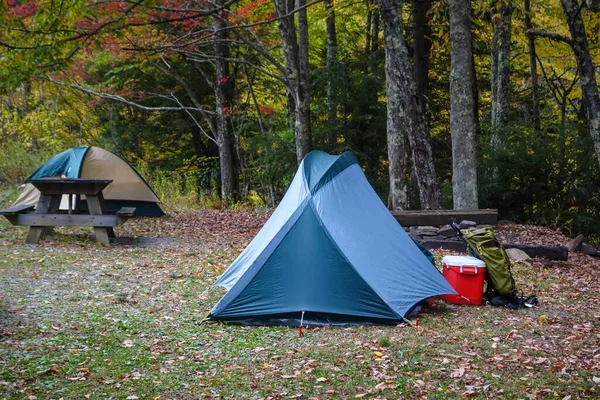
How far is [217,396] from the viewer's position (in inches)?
176

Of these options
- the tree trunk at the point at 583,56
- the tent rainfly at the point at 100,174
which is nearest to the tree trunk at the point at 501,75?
the tree trunk at the point at 583,56

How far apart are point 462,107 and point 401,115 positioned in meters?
1.09

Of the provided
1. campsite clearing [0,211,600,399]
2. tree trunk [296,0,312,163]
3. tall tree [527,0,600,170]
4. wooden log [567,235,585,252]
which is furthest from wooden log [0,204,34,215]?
wooden log [567,235,585,252]

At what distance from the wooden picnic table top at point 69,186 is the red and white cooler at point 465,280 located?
585 centimetres

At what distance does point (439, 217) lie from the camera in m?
10.7

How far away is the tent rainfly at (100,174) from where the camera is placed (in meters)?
12.8

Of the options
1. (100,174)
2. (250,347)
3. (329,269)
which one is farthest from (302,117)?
(250,347)

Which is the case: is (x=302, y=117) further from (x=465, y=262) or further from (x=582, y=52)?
(x=465, y=262)

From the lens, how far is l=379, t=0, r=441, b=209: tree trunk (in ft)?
36.1

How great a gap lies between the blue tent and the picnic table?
4.37 metres

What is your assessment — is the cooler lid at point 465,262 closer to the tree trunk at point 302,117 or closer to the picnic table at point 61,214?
the picnic table at point 61,214

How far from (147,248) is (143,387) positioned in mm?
5992

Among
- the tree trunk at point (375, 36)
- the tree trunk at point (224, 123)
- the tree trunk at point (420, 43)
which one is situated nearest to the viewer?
the tree trunk at point (420, 43)

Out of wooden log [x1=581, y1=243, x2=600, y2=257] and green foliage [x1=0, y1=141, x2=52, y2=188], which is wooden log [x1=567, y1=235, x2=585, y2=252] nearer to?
wooden log [x1=581, y1=243, x2=600, y2=257]
